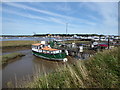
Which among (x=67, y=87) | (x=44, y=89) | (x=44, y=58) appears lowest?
(x=44, y=58)

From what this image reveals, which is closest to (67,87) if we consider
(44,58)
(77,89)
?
(77,89)

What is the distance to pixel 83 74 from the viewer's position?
Result: 315 cm

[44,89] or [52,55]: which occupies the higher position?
[44,89]

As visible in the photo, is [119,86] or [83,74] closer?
[119,86]

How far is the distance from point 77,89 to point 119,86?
3.90 feet

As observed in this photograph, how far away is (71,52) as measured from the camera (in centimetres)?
2297

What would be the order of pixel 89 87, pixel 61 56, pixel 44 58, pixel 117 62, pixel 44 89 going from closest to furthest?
pixel 89 87
pixel 44 89
pixel 117 62
pixel 61 56
pixel 44 58

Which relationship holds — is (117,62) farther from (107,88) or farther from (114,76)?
(107,88)

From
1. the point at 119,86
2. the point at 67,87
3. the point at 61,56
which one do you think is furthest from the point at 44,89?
the point at 61,56

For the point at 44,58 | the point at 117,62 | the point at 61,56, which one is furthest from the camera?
the point at 44,58

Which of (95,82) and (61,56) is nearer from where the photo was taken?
(95,82)

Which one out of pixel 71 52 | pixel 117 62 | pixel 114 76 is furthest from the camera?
pixel 71 52

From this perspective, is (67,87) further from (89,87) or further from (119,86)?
(119,86)

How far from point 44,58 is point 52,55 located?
281 cm
